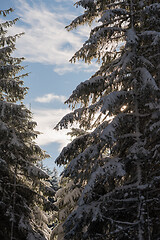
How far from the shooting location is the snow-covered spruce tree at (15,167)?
38.1ft

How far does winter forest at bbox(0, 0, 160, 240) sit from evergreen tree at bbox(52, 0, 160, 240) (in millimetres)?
26

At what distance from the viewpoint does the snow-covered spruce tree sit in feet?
38.1

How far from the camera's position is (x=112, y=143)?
701 cm

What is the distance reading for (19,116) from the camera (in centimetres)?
1277

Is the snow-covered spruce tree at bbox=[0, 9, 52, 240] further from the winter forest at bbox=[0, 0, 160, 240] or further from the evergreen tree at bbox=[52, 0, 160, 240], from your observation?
the evergreen tree at bbox=[52, 0, 160, 240]

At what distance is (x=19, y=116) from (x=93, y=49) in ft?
16.5

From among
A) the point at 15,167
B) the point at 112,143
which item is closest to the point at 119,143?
the point at 112,143

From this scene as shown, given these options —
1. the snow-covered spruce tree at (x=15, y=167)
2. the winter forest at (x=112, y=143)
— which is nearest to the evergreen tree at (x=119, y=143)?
the winter forest at (x=112, y=143)

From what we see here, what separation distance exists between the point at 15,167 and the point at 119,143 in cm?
608

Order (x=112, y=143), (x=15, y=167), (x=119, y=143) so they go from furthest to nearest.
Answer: (x=15, y=167), (x=119, y=143), (x=112, y=143)

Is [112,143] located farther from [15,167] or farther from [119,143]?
[15,167]

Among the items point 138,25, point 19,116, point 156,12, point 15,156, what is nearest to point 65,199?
point 15,156

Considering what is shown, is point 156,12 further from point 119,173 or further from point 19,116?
point 19,116

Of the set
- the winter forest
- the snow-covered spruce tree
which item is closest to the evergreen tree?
the winter forest
